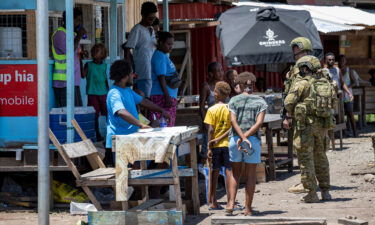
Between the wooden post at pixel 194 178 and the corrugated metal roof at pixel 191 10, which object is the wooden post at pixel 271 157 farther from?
the corrugated metal roof at pixel 191 10

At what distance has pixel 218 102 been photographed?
405 inches

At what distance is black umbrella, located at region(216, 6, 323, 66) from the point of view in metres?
15.5

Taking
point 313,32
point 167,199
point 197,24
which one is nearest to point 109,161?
point 167,199

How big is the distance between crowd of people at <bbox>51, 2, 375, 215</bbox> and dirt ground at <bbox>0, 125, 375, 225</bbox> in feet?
1.10

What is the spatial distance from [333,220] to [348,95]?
932 cm

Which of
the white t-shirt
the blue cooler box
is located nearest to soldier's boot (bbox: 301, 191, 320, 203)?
the white t-shirt

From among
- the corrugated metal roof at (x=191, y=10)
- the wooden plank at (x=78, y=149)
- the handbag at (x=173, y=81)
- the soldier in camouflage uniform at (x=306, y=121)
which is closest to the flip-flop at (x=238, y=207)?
the soldier in camouflage uniform at (x=306, y=121)

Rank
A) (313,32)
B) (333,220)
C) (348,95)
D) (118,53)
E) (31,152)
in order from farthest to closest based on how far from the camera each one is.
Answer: (348,95), (313,32), (118,53), (31,152), (333,220)

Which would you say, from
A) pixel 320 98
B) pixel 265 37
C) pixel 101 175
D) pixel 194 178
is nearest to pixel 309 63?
pixel 320 98

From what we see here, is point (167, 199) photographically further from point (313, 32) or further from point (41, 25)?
point (313, 32)

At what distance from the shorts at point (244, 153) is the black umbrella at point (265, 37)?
5.80 metres

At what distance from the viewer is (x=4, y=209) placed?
35.2 feet

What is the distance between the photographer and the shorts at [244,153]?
31.6ft

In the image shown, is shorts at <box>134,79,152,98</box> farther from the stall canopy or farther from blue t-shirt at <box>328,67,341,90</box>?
the stall canopy
